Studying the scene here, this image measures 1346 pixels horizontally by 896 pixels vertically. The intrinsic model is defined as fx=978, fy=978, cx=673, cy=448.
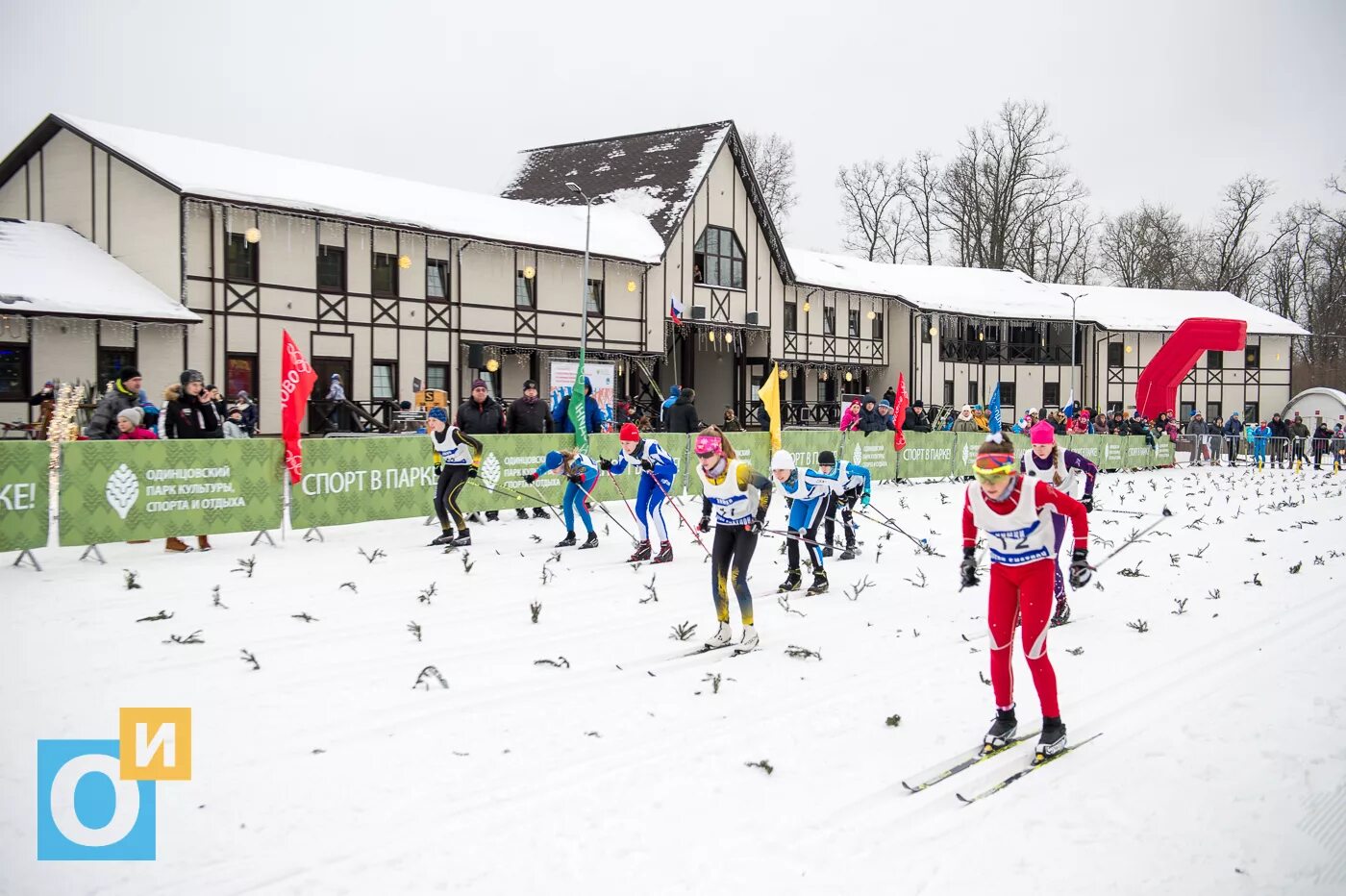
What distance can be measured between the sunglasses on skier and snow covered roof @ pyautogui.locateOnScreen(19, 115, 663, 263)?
21681 mm

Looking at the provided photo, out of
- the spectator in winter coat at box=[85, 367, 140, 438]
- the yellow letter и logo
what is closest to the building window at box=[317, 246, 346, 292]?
the spectator in winter coat at box=[85, 367, 140, 438]

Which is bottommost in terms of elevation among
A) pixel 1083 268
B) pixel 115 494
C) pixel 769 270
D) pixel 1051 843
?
pixel 1051 843

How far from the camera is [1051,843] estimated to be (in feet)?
16.0

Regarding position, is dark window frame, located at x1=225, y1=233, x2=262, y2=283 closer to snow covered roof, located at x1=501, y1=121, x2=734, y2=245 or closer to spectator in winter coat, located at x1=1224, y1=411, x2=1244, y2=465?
snow covered roof, located at x1=501, y1=121, x2=734, y2=245

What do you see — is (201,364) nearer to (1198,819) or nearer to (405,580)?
(405,580)

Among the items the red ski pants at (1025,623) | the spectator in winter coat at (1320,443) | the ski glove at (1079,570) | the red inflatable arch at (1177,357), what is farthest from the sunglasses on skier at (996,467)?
the red inflatable arch at (1177,357)

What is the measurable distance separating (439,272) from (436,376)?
3026 millimetres

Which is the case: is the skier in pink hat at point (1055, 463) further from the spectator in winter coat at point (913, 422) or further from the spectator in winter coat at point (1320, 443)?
the spectator in winter coat at point (1320, 443)

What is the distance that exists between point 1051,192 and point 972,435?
124ft

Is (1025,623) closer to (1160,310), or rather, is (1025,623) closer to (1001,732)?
(1001,732)

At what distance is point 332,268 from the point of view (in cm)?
2608

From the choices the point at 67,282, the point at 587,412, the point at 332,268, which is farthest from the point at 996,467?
the point at 332,268

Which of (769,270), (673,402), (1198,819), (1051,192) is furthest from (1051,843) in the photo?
(1051,192)

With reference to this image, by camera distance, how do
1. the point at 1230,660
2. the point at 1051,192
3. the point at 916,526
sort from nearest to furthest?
the point at 1230,660
the point at 916,526
the point at 1051,192
